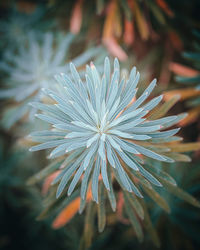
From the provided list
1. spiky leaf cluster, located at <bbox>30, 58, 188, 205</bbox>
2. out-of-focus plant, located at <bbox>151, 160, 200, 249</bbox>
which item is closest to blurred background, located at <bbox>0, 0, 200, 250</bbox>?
out-of-focus plant, located at <bbox>151, 160, 200, 249</bbox>

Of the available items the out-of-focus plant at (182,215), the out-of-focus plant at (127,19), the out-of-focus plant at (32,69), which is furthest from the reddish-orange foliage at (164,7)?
the out-of-focus plant at (182,215)

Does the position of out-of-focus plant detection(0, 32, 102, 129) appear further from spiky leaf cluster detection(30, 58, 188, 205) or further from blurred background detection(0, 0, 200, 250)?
spiky leaf cluster detection(30, 58, 188, 205)

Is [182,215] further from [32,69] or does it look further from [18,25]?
[18,25]

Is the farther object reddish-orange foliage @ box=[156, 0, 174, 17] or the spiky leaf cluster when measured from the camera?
reddish-orange foliage @ box=[156, 0, 174, 17]

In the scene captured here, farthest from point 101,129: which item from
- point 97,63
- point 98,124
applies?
point 97,63

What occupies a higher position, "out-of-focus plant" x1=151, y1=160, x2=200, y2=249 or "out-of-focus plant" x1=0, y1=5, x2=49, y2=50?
"out-of-focus plant" x1=0, y1=5, x2=49, y2=50

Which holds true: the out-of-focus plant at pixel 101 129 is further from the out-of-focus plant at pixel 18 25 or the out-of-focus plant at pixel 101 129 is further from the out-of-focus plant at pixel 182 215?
the out-of-focus plant at pixel 18 25

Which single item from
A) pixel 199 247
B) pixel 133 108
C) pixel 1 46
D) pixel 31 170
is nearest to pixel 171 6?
pixel 133 108
